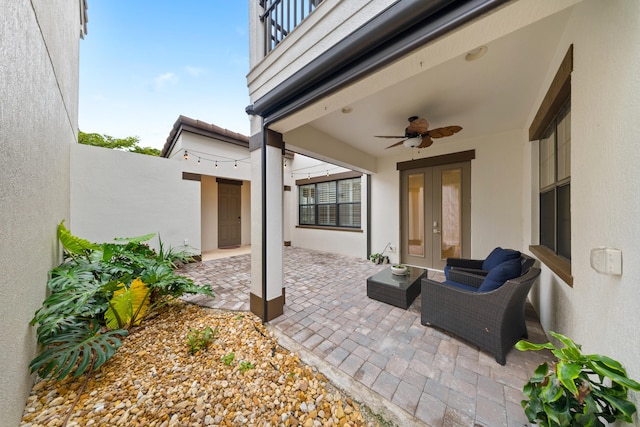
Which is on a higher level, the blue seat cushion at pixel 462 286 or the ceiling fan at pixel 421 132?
the ceiling fan at pixel 421 132

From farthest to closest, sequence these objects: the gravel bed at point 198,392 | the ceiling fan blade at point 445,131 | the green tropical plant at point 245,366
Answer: the ceiling fan blade at point 445,131 < the green tropical plant at point 245,366 < the gravel bed at point 198,392

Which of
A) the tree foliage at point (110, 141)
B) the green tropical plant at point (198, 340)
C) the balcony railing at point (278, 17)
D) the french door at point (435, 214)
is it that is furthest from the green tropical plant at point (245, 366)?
the tree foliage at point (110, 141)

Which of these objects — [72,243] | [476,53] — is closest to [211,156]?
[72,243]

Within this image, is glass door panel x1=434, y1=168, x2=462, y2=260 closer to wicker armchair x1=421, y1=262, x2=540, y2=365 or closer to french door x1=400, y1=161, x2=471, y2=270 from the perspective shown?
french door x1=400, y1=161, x2=471, y2=270

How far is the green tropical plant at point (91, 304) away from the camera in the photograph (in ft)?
5.28

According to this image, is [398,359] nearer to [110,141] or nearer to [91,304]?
[91,304]

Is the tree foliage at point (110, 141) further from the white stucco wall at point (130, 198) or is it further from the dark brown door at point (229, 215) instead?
the white stucco wall at point (130, 198)

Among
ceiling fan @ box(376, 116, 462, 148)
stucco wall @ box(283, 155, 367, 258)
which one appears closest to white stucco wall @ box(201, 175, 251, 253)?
stucco wall @ box(283, 155, 367, 258)

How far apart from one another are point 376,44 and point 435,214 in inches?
154

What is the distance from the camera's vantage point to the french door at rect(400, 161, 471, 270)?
424cm

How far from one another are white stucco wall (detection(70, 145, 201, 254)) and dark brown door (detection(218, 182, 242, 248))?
1669 millimetres

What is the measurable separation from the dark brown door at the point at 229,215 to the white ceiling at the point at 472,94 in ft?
16.5

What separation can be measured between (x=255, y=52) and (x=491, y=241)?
16.3ft

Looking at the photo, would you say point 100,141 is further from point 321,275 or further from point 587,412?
point 587,412
